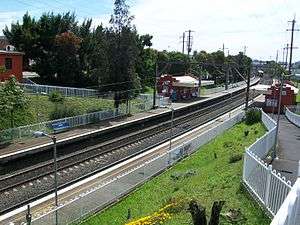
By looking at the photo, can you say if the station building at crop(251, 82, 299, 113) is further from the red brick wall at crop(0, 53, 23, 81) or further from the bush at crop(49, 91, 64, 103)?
the red brick wall at crop(0, 53, 23, 81)

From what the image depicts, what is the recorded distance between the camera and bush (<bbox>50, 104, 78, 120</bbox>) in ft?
124

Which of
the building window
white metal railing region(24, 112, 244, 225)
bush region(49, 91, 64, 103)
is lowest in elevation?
white metal railing region(24, 112, 244, 225)

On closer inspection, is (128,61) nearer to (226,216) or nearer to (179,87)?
(179,87)

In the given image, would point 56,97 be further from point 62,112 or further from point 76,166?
point 76,166

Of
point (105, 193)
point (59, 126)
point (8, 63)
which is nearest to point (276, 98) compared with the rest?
point (59, 126)

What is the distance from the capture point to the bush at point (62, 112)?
3789cm

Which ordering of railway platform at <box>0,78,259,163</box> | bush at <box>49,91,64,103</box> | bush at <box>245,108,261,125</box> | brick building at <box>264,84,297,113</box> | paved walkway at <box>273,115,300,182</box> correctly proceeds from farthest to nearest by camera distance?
brick building at <box>264,84,297,113</box> < bush at <box>49,91,64,103</box> < bush at <box>245,108,261,125</box> < railway platform at <box>0,78,259,163</box> < paved walkway at <box>273,115,300,182</box>

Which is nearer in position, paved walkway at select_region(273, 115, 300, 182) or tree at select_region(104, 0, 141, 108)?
paved walkway at select_region(273, 115, 300, 182)

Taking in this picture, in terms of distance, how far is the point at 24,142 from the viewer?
30.8m

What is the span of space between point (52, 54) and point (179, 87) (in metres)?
19.9

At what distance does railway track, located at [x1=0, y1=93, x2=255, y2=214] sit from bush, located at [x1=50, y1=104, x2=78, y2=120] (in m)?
5.23

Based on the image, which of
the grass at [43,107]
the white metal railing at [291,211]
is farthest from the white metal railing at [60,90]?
the white metal railing at [291,211]

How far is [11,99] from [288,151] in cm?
1890

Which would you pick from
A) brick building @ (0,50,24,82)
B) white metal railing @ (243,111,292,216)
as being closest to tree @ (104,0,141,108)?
brick building @ (0,50,24,82)
